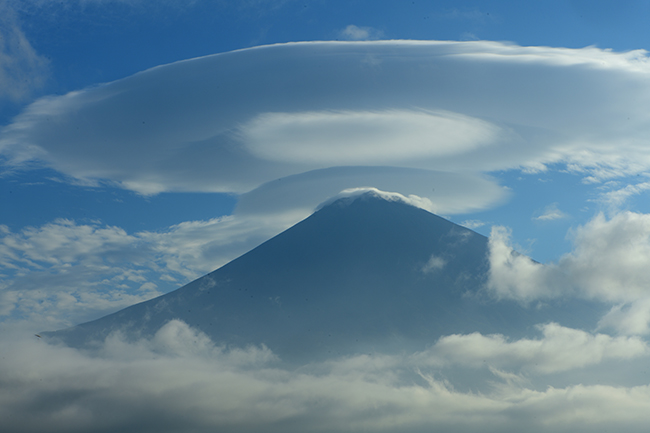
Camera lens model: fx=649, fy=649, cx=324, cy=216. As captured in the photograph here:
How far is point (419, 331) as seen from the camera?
19988cm

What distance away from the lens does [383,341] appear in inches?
7869

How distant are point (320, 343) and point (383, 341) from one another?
19.4m

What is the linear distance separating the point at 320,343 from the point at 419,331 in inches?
1209

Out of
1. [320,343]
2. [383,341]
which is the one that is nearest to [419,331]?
[383,341]

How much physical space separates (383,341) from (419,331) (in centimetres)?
1151

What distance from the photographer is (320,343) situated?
655ft

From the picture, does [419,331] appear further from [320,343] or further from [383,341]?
[320,343]
